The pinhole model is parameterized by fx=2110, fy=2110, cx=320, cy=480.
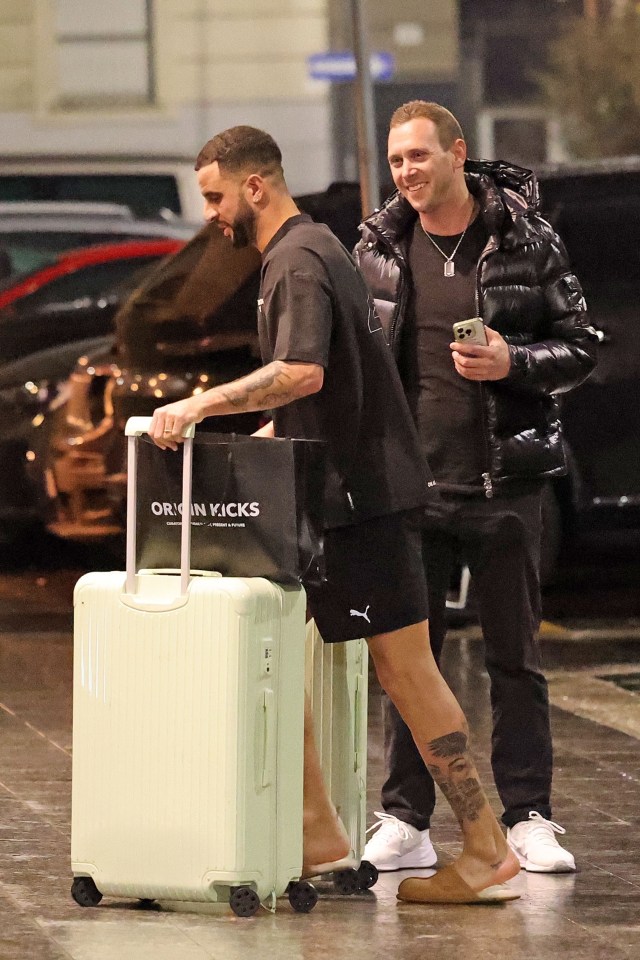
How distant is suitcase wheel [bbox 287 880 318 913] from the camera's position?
17.0 ft

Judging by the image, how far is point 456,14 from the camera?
3105 centimetres

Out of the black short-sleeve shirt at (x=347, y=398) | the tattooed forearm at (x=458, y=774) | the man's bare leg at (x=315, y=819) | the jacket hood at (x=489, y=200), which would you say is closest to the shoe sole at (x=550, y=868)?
the tattooed forearm at (x=458, y=774)

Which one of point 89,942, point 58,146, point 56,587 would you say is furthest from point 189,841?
point 58,146

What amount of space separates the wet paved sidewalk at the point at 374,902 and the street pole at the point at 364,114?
388 centimetres

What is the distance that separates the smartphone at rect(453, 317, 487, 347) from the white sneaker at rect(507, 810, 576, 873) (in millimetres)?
1352

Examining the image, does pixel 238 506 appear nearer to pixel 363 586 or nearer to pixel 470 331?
pixel 363 586

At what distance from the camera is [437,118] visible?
18.8 feet

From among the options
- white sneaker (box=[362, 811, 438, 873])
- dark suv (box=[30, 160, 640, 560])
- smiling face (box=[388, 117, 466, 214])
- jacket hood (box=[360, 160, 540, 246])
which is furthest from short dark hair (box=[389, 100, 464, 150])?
dark suv (box=[30, 160, 640, 560])

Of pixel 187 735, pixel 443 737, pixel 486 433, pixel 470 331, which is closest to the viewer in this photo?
pixel 187 735

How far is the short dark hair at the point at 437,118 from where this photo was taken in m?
5.73

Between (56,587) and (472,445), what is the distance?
19.8 feet

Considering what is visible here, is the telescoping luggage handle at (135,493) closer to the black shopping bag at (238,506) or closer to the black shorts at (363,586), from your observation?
the black shopping bag at (238,506)

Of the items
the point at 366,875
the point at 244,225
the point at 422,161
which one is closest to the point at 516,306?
the point at 422,161

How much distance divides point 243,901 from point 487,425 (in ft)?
5.12
